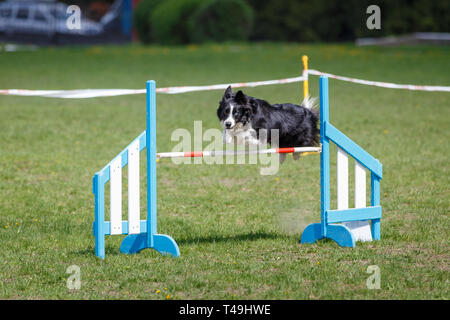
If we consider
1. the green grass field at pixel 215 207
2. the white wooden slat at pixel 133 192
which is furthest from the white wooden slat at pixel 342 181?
the white wooden slat at pixel 133 192

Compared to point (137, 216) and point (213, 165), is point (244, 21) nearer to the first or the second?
point (213, 165)

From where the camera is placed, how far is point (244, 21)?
3139 centimetres

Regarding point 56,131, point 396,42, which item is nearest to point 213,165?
point 56,131

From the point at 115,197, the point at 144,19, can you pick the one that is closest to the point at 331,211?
the point at 115,197

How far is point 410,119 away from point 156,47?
58.1 ft

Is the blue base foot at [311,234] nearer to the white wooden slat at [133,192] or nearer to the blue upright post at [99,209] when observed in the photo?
the white wooden slat at [133,192]

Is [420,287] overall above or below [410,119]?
below

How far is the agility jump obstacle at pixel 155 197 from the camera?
5859mm

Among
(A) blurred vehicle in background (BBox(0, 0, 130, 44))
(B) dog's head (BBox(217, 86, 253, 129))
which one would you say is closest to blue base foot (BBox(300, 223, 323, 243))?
(B) dog's head (BBox(217, 86, 253, 129))

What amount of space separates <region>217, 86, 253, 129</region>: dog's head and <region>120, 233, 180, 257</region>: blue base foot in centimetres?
115

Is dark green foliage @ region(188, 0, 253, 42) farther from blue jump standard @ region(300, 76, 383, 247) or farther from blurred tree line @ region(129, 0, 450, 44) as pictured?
blue jump standard @ region(300, 76, 383, 247)

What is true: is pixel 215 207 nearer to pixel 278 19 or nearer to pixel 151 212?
pixel 151 212
